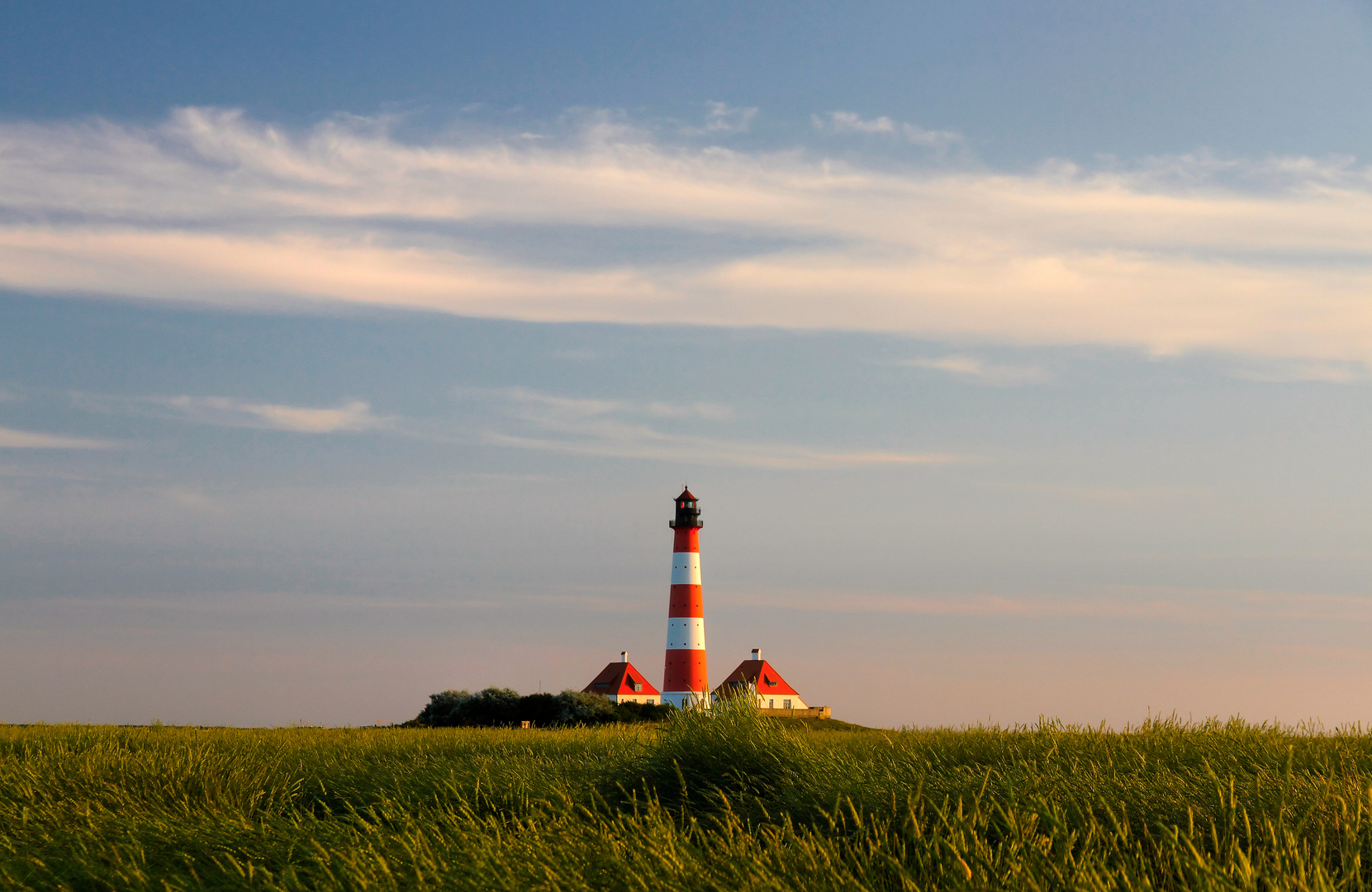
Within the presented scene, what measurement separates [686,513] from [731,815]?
37041 millimetres

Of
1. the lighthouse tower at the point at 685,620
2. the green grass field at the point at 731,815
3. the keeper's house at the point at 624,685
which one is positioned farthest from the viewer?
the keeper's house at the point at 624,685

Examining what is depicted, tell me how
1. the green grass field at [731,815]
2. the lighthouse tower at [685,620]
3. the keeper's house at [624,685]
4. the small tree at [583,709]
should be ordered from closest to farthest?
the green grass field at [731,815], the small tree at [583,709], the lighthouse tower at [685,620], the keeper's house at [624,685]

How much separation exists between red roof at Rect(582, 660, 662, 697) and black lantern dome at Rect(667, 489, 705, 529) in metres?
10.5

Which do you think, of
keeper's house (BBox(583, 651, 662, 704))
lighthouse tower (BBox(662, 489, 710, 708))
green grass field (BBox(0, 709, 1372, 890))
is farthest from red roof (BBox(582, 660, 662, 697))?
green grass field (BBox(0, 709, 1372, 890))

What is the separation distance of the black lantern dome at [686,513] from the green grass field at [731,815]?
86.4 feet

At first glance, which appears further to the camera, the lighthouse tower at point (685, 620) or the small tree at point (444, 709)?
the lighthouse tower at point (685, 620)

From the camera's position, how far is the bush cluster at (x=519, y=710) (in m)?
37.4

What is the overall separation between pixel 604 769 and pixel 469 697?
27312 mm

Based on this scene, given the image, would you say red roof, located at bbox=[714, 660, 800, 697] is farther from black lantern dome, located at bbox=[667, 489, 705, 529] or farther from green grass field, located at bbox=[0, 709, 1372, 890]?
green grass field, located at bbox=[0, 709, 1372, 890]

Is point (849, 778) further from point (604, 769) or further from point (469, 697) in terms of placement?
point (469, 697)

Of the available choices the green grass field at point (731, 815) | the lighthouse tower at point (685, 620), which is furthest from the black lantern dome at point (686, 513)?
the green grass field at point (731, 815)

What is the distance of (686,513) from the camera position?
45.7 metres

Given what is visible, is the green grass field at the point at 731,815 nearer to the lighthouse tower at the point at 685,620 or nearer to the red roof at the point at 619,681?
the lighthouse tower at the point at 685,620

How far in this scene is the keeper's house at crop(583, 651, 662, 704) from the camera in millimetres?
51875
